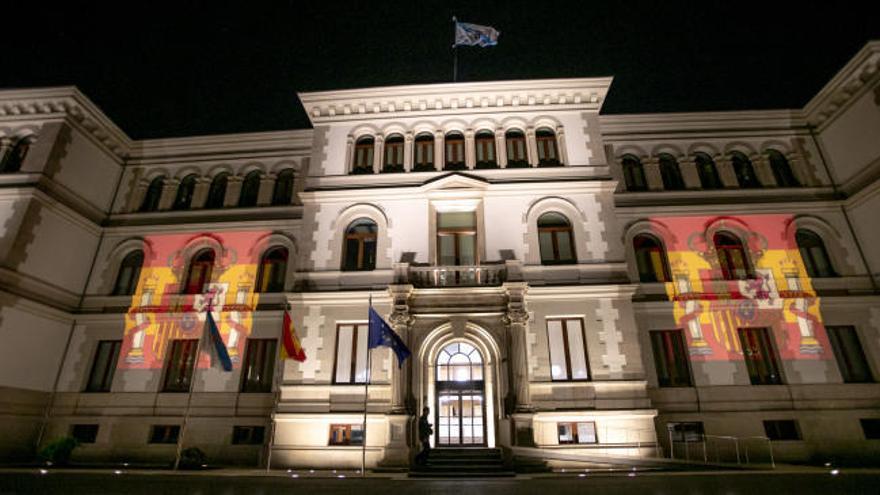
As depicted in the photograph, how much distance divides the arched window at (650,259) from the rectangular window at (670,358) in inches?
98.9

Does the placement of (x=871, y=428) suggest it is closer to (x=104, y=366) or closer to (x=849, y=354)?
(x=849, y=354)

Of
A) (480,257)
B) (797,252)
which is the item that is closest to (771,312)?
(797,252)

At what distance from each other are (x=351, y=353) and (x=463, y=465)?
614 cm

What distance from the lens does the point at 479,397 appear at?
57.6 ft

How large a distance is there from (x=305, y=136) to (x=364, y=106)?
4149mm

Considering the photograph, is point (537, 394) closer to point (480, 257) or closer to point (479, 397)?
point (479, 397)

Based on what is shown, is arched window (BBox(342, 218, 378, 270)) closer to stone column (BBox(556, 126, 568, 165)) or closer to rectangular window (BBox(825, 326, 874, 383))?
stone column (BBox(556, 126, 568, 165))

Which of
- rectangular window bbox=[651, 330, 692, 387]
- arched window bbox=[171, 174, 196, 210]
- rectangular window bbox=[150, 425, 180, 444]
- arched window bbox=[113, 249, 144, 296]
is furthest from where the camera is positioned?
arched window bbox=[171, 174, 196, 210]

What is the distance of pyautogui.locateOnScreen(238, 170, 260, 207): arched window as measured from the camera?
23777 millimetres

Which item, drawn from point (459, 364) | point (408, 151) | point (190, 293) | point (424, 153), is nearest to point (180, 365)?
point (190, 293)

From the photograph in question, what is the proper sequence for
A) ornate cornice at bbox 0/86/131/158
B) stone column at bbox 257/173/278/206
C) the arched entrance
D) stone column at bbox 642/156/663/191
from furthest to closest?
stone column at bbox 257/173/278/206 → stone column at bbox 642/156/663/191 → ornate cornice at bbox 0/86/131/158 → the arched entrance

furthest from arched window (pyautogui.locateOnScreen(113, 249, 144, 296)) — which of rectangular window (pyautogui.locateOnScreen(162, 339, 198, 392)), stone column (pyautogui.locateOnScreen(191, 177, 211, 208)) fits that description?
rectangular window (pyautogui.locateOnScreen(162, 339, 198, 392))

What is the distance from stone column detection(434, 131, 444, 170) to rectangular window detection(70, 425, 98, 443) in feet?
62.5

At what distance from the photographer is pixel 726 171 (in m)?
22.3
